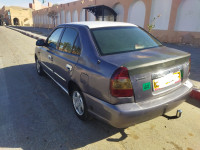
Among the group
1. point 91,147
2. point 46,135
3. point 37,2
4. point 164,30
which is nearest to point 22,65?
point 46,135

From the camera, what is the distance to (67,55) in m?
3.05

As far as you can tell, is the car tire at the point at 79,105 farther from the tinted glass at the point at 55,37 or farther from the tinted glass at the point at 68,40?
the tinted glass at the point at 55,37

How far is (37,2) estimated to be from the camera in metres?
78.1

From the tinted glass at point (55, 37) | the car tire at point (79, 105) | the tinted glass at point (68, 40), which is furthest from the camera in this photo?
the tinted glass at point (55, 37)

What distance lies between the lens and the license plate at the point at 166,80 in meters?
2.14

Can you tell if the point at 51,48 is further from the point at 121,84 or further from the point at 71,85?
the point at 121,84

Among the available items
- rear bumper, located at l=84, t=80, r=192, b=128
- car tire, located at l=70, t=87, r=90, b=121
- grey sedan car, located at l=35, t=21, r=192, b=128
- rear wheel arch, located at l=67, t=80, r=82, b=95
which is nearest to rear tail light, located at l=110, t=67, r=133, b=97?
grey sedan car, located at l=35, t=21, r=192, b=128

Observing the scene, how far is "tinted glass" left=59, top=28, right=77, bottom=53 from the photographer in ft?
9.93

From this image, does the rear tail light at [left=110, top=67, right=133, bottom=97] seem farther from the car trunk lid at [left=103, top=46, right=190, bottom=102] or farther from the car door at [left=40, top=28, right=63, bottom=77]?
the car door at [left=40, top=28, right=63, bottom=77]

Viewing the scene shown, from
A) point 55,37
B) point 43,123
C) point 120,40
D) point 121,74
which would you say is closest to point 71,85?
point 43,123

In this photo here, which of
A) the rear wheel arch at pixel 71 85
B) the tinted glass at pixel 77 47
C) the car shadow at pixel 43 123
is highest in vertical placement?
the tinted glass at pixel 77 47

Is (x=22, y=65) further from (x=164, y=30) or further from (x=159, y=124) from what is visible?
(x=164, y=30)

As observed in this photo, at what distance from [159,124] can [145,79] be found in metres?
1.23

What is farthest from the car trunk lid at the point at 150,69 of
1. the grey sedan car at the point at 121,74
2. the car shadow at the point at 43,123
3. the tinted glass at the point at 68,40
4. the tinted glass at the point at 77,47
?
the tinted glass at the point at 68,40
